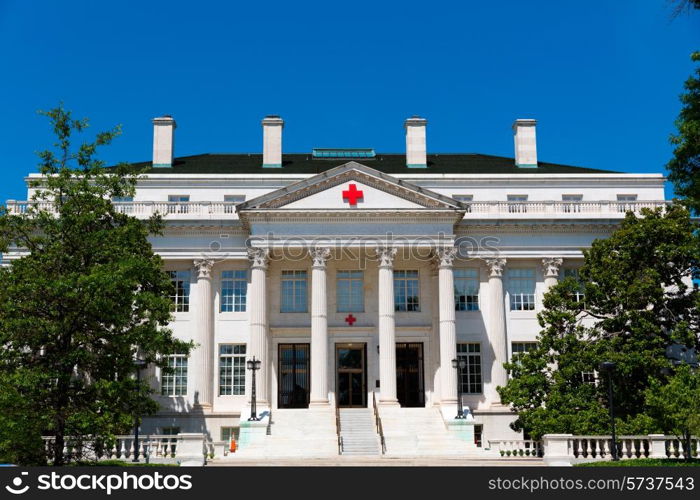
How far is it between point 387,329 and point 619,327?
11.1 metres

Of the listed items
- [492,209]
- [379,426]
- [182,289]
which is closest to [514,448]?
[379,426]

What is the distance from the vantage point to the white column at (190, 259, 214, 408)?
45625 mm

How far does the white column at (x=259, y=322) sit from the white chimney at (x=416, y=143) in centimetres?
1288

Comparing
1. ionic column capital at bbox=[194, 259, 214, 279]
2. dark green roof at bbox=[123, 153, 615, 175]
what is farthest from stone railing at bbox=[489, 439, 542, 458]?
dark green roof at bbox=[123, 153, 615, 175]

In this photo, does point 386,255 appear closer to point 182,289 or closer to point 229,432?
point 182,289

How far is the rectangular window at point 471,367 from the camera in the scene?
4666 centimetres

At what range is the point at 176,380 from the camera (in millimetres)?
46562

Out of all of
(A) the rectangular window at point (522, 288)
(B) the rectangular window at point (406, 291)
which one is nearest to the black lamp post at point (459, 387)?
(B) the rectangular window at point (406, 291)

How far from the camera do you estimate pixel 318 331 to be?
44.1m

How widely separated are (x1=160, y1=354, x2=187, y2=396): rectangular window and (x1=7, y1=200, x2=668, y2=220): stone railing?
7629 mm

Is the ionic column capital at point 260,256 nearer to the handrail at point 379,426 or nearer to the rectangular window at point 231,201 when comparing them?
the rectangular window at point 231,201
